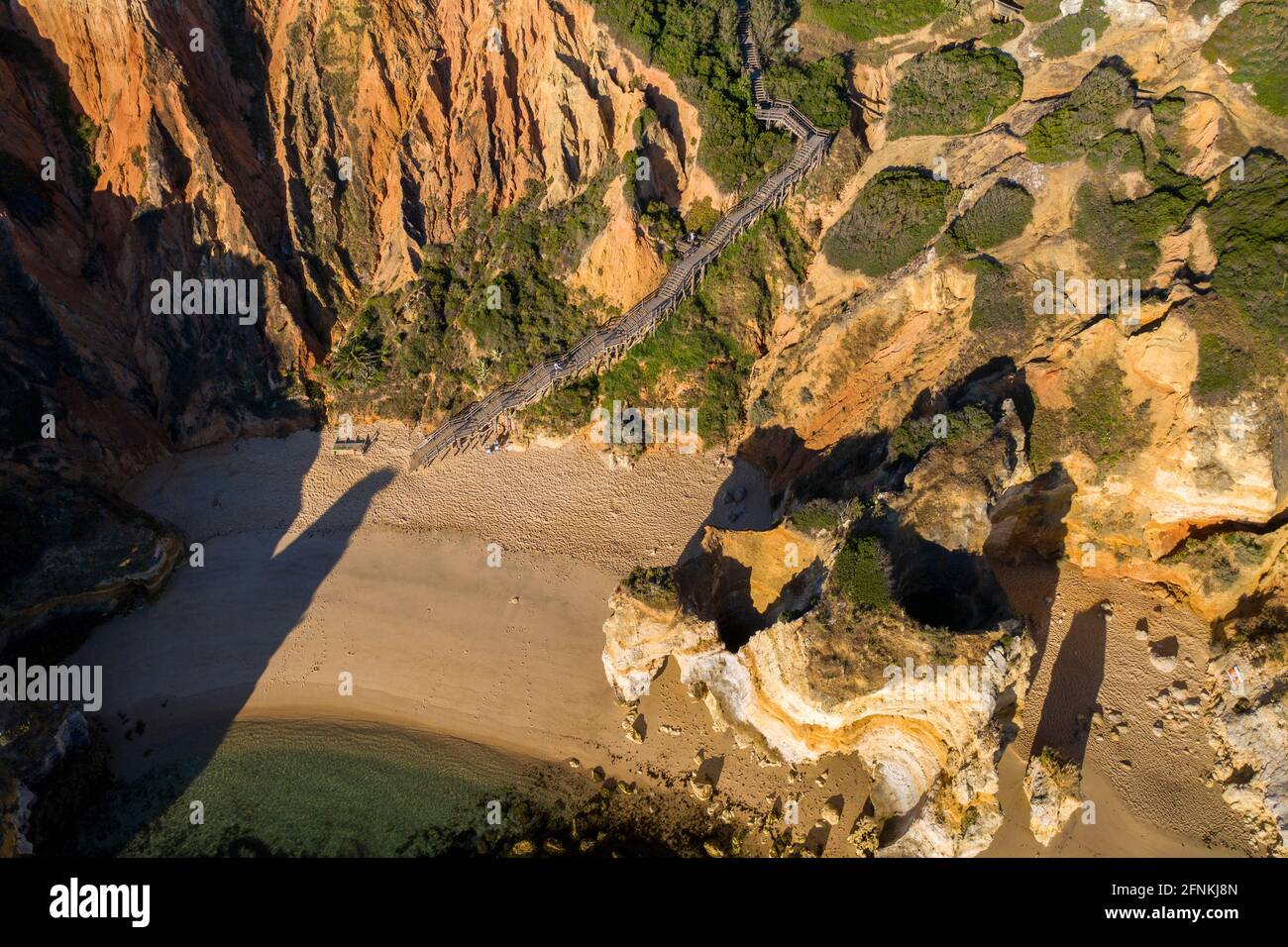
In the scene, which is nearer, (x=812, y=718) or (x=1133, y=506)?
(x=812, y=718)

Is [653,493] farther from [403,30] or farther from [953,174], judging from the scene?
[403,30]

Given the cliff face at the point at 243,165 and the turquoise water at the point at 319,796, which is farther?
the cliff face at the point at 243,165

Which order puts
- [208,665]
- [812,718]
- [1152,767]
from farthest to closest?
[208,665] < [1152,767] < [812,718]

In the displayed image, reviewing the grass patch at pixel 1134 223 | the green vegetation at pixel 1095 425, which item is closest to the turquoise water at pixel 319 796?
the green vegetation at pixel 1095 425

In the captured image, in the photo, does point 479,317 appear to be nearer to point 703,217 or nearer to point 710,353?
point 710,353

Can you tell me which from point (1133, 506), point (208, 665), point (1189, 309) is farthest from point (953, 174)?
point (208, 665)

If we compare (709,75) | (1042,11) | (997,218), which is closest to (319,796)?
(997,218)

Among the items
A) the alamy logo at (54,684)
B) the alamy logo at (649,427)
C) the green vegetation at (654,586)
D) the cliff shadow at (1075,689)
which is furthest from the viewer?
the alamy logo at (649,427)

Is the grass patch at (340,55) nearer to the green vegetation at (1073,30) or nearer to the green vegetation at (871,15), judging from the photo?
the green vegetation at (871,15)
